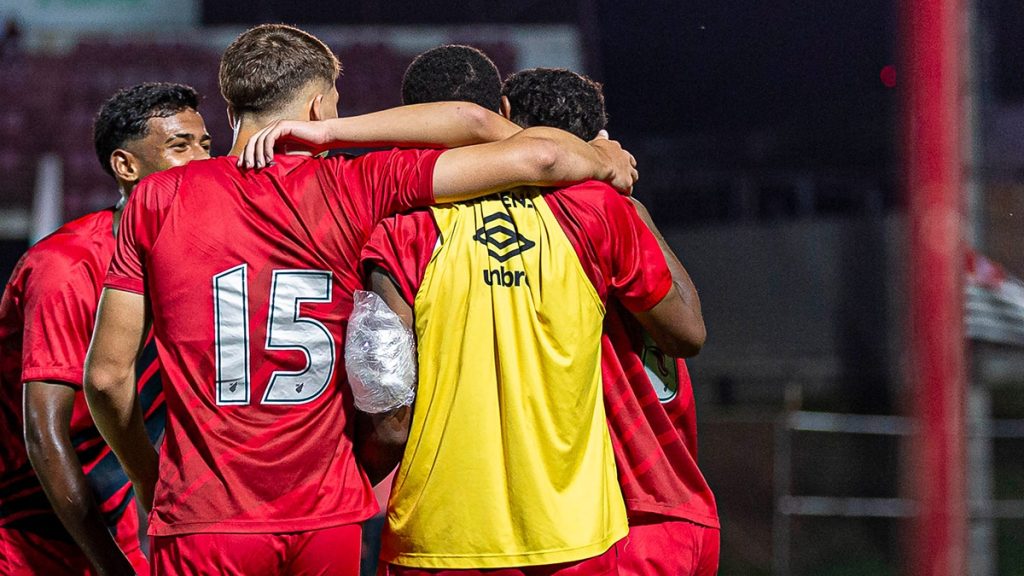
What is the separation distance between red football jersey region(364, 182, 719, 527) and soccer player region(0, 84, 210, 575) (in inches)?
31.3

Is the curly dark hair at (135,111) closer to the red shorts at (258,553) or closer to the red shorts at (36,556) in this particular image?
the red shorts at (36,556)

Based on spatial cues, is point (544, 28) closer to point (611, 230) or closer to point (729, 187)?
point (729, 187)

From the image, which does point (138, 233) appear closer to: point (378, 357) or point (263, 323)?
point (263, 323)

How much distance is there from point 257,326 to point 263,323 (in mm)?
12

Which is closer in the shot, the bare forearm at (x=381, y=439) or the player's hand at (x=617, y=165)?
the bare forearm at (x=381, y=439)

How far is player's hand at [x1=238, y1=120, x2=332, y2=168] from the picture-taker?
2.07m

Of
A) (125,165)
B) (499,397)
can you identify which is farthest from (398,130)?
(125,165)

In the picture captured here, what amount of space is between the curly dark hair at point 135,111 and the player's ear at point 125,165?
0.06 feet

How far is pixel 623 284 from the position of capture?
2092 mm

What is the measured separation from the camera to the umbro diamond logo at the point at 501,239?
2.00 meters

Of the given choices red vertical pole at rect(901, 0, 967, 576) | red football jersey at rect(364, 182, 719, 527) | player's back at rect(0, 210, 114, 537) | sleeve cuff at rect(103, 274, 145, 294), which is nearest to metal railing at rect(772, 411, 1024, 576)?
red vertical pole at rect(901, 0, 967, 576)

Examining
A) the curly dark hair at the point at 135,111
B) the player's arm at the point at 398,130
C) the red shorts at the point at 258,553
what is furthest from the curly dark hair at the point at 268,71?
the red shorts at the point at 258,553

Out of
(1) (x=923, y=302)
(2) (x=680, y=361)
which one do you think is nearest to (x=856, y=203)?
(1) (x=923, y=302)

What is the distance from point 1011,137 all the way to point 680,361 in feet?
24.5
